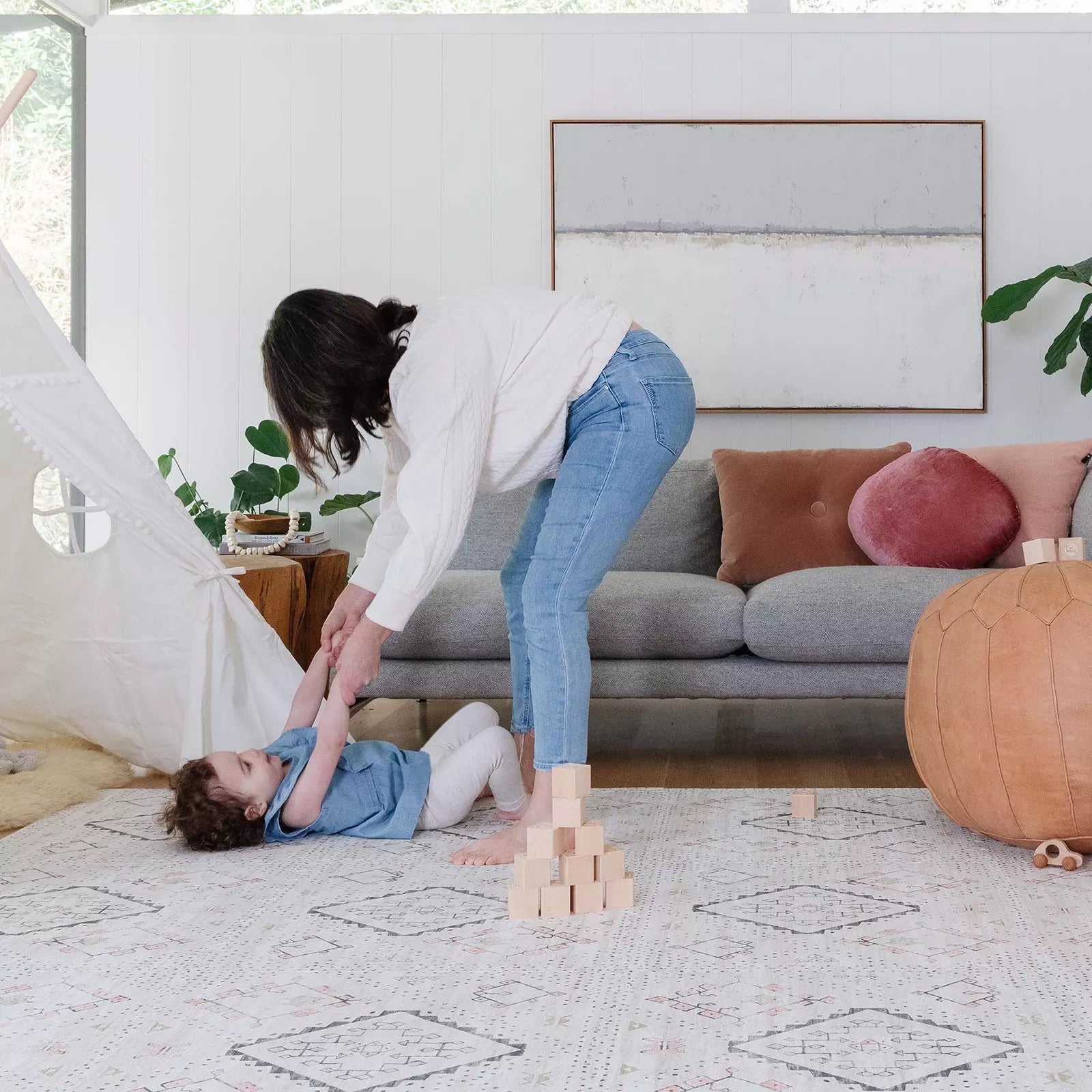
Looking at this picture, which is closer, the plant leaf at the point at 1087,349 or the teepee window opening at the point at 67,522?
the plant leaf at the point at 1087,349

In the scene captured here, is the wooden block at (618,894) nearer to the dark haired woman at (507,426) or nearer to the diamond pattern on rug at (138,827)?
the dark haired woman at (507,426)

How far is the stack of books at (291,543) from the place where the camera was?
11.3 feet

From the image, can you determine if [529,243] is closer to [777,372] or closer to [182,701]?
[777,372]

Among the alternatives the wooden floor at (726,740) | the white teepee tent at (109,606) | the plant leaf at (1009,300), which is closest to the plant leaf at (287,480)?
the wooden floor at (726,740)

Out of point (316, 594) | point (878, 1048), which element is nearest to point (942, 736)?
point (878, 1048)

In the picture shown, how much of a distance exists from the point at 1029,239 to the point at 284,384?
3103 millimetres

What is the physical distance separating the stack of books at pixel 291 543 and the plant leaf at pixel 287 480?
408 mm

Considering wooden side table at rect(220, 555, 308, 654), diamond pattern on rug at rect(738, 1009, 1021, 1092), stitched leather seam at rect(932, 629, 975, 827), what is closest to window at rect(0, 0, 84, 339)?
A: wooden side table at rect(220, 555, 308, 654)

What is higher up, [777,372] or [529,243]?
[529,243]

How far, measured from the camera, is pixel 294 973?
4.95ft

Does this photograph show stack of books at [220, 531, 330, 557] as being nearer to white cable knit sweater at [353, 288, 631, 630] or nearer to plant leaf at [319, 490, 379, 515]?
plant leaf at [319, 490, 379, 515]

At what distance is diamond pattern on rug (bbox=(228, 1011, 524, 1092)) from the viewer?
1.21 metres

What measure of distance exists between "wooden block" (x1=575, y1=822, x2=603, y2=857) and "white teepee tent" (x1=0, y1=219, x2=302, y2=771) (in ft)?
3.53

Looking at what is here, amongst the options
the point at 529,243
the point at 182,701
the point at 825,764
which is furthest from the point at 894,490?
the point at 182,701
